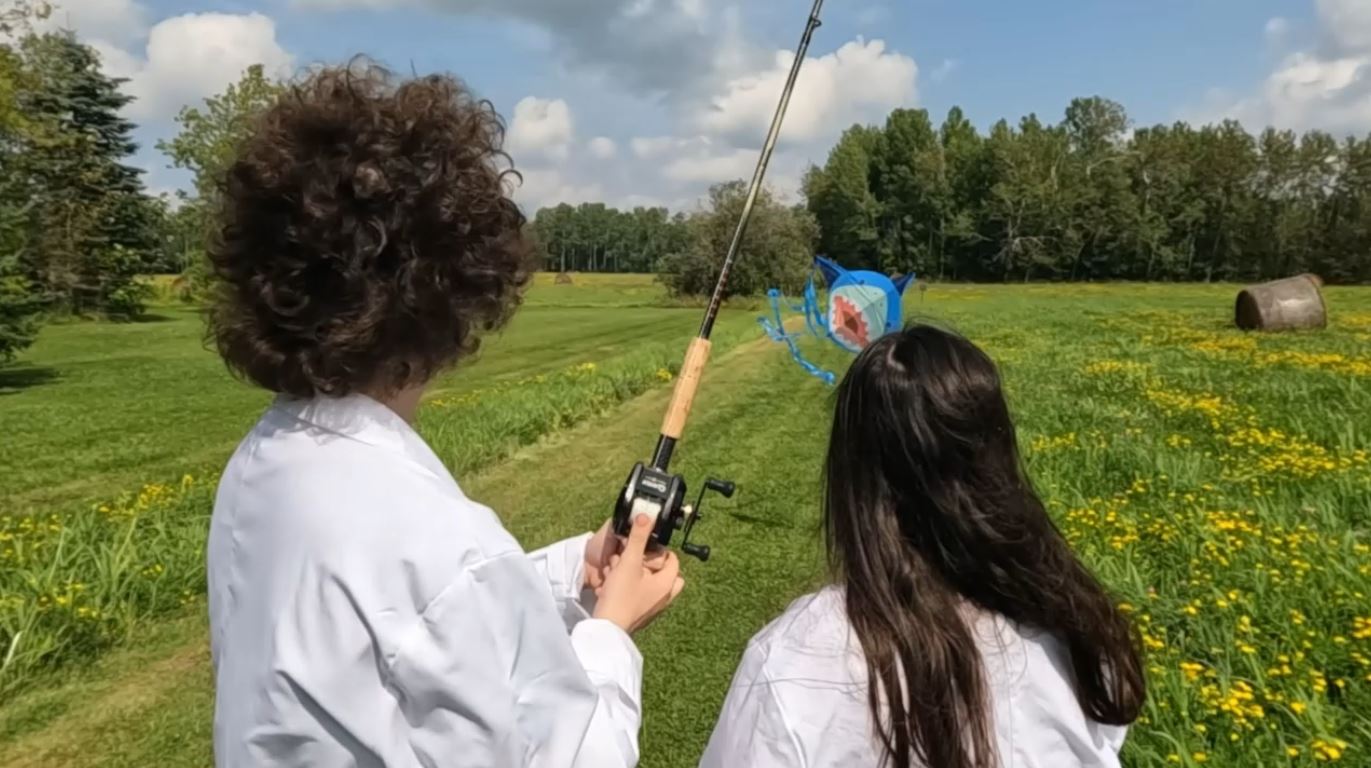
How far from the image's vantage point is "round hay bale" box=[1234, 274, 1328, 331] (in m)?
22.9

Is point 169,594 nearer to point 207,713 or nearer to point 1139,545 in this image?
point 207,713

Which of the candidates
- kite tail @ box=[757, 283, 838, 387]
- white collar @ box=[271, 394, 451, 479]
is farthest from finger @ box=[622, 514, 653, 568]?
kite tail @ box=[757, 283, 838, 387]

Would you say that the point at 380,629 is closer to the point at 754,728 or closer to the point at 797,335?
the point at 754,728

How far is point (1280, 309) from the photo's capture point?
23.0 metres

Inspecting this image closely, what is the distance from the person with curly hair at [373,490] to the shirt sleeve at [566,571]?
1.06 feet

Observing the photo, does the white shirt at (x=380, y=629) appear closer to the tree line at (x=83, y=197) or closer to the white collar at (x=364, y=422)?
the white collar at (x=364, y=422)

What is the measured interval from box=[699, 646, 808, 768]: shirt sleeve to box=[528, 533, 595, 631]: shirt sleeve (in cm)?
38

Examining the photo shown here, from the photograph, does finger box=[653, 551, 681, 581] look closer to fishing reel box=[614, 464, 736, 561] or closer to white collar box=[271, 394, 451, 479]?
fishing reel box=[614, 464, 736, 561]

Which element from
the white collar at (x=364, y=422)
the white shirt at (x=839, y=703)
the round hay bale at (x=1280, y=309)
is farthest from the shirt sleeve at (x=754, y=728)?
the round hay bale at (x=1280, y=309)

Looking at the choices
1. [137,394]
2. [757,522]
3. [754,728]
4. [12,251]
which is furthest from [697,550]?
[12,251]

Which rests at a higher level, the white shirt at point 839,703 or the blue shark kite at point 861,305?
the blue shark kite at point 861,305

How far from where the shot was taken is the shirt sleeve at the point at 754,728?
1.66m

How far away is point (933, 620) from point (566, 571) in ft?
2.40

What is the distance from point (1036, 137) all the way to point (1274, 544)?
254 feet
